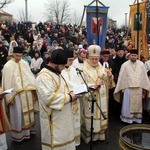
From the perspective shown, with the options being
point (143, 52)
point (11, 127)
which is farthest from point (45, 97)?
point (143, 52)

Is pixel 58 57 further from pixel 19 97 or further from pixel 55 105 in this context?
pixel 19 97

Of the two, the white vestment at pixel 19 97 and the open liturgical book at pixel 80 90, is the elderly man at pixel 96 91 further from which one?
the open liturgical book at pixel 80 90

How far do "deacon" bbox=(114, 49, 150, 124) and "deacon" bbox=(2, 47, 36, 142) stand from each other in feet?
7.64

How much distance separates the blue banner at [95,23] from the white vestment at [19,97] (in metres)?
3.43

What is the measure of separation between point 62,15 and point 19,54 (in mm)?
35730

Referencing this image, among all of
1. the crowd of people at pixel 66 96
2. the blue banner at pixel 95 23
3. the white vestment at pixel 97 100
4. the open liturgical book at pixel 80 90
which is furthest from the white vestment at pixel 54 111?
the blue banner at pixel 95 23

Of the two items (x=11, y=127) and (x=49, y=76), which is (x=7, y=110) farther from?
(x=49, y=76)

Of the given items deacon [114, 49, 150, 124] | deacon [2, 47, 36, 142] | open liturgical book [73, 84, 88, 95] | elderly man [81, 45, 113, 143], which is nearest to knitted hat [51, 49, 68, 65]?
open liturgical book [73, 84, 88, 95]

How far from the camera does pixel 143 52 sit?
953 centimetres

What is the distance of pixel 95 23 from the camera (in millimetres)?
7883

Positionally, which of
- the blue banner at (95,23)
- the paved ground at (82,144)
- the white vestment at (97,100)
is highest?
the blue banner at (95,23)

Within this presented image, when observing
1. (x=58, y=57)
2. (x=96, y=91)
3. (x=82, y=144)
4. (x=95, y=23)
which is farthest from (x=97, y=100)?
(x=95, y=23)

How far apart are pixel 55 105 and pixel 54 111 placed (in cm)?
18

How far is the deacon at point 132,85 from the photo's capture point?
5.98 metres
